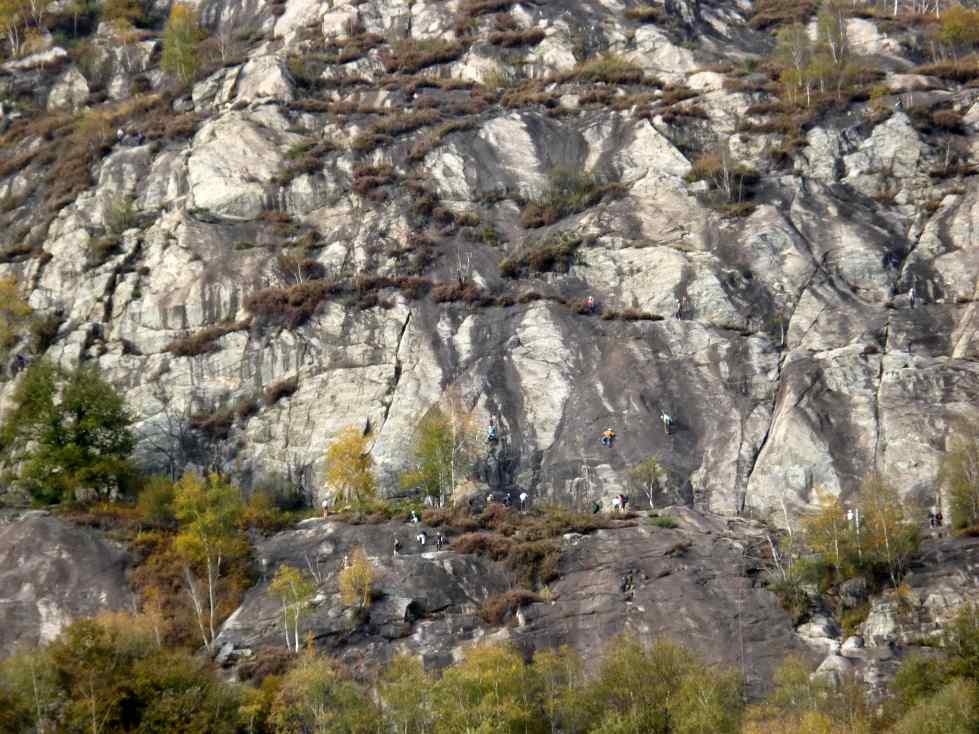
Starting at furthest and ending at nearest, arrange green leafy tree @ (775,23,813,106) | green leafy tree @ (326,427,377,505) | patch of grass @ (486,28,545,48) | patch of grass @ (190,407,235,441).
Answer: patch of grass @ (486,28,545,48)
green leafy tree @ (775,23,813,106)
patch of grass @ (190,407,235,441)
green leafy tree @ (326,427,377,505)

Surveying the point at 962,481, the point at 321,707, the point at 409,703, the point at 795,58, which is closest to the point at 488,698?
the point at 409,703

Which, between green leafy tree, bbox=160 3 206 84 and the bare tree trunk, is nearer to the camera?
the bare tree trunk

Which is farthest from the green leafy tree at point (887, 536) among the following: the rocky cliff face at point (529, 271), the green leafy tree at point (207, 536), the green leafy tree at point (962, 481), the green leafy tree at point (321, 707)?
the green leafy tree at point (207, 536)

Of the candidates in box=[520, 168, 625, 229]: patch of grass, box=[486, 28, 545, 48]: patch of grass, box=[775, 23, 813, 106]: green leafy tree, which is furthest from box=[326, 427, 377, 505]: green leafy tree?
box=[486, 28, 545, 48]: patch of grass

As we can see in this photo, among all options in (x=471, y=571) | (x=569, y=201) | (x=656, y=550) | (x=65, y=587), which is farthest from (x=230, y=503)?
(x=569, y=201)

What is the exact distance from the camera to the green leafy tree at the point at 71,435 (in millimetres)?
63906

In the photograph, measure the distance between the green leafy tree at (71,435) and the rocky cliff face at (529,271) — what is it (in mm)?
4751

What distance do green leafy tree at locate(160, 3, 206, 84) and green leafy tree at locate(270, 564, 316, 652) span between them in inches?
2595

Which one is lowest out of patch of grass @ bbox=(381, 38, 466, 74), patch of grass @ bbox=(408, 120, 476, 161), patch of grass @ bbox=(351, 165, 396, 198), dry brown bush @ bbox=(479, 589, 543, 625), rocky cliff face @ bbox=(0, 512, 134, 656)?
dry brown bush @ bbox=(479, 589, 543, 625)

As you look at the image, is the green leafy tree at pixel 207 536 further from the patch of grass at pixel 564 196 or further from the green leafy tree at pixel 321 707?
the patch of grass at pixel 564 196

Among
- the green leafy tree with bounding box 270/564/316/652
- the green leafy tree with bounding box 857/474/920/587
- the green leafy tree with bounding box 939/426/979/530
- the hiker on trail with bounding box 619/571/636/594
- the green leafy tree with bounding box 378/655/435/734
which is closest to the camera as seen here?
the green leafy tree with bounding box 378/655/435/734

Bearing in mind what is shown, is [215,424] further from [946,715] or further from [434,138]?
[946,715]

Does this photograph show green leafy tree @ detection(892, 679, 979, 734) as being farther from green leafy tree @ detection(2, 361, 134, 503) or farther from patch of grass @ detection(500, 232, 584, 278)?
green leafy tree @ detection(2, 361, 134, 503)

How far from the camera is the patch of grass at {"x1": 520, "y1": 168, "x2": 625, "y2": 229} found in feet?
275
